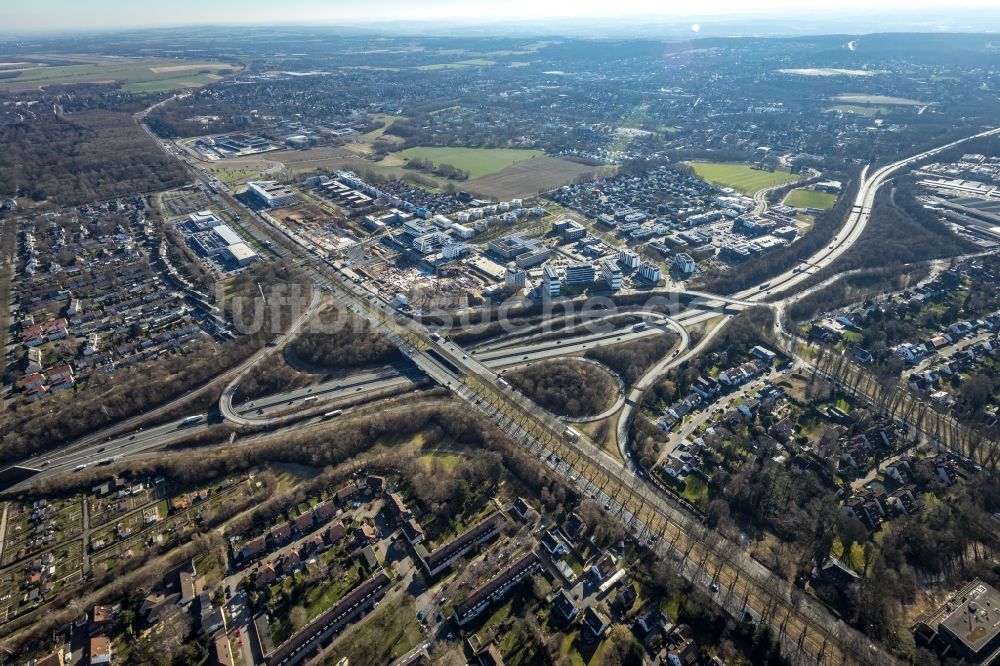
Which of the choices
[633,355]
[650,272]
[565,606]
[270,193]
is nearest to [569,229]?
[650,272]

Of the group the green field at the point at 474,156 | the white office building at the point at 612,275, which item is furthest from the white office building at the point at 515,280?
the green field at the point at 474,156

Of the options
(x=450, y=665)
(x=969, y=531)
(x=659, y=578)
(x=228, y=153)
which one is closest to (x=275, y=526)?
(x=450, y=665)

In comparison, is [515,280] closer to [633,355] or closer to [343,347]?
[633,355]

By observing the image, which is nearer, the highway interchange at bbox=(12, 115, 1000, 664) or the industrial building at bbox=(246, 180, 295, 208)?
the highway interchange at bbox=(12, 115, 1000, 664)

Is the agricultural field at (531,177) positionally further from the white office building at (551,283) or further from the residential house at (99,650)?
the residential house at (99,650)

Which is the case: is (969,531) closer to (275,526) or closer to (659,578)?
(659,578)

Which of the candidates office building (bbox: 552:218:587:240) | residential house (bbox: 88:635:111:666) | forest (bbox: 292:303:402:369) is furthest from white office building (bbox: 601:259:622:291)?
residential house (bbox: 88:635:111:666)

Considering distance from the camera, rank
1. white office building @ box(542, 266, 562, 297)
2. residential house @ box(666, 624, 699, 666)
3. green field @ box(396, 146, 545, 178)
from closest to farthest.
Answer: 1. residential house @ box(666, 624, 699, 666)
2. white office building @ box(542, 266, 562, 297)
3. green field @ box(396, 146, 545, 178)

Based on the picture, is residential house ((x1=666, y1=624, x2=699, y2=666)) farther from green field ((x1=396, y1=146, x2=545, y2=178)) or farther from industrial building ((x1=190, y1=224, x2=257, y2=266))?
green field ((x1=396, y1=146, x2=545, y2=178))
